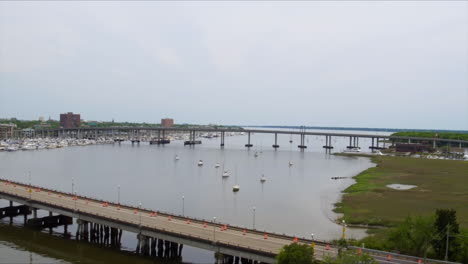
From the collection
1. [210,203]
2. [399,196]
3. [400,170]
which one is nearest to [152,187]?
[210,203]

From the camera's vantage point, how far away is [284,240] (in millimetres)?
35031

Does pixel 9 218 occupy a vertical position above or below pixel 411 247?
below

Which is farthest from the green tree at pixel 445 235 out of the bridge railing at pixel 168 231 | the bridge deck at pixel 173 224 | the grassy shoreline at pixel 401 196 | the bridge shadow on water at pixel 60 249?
the bridge shadow on water at pixel 60 249

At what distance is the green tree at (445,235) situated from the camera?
29.2m

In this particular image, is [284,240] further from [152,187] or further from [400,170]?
[400,170]

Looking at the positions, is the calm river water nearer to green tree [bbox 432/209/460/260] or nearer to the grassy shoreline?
the grassy shoreline

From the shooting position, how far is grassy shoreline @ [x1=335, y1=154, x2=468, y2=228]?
167 feet

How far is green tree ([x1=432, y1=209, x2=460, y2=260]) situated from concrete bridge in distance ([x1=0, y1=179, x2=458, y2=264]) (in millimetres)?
1652

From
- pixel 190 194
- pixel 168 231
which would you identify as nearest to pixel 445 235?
pixel 168 231

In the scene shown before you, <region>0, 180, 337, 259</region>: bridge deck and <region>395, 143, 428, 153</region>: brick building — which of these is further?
<region>395, 143, 428, 153</region>: brick building

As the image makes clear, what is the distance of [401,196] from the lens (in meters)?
64.3

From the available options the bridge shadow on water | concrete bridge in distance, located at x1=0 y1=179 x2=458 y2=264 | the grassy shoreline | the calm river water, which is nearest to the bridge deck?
concrete bridge in distance, located at x1=0 y1=179 x2=458 y2=264

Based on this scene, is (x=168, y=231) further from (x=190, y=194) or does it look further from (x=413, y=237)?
(x=190, y=194)

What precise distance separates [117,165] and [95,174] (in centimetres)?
1908
